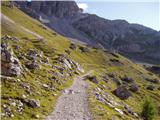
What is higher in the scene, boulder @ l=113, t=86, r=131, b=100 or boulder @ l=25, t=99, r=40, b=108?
boulder @ l=25, t=99, r=40, b=108

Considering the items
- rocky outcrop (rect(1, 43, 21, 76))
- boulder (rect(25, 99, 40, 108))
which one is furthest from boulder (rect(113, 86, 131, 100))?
boulder (rect(25, 99, 40, 108))

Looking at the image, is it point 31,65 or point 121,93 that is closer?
point 31,65

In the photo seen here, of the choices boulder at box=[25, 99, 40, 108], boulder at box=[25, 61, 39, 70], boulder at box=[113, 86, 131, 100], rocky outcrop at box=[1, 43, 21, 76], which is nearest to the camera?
boulder at box=[25, 99, 40, 108]

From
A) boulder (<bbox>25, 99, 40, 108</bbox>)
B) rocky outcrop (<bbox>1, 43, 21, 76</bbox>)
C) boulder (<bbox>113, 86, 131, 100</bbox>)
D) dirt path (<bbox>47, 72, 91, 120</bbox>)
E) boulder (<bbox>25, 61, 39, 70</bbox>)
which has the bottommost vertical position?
boulder (<bbox>113, 86, 131, 100</bbox>)

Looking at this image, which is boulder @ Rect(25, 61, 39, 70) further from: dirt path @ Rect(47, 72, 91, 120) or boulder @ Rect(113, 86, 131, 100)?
boulder @ Rect(113, 86, 131, 100)

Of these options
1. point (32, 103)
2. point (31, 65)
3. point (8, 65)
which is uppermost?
point (8, 65)

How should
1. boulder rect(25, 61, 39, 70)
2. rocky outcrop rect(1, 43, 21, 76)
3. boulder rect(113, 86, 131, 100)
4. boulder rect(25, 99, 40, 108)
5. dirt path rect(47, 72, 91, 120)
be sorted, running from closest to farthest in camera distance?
dirt path rect(47, 72, 91, 120)
boulder rect(25, 99, 40, 108)
rocky outcrop rect(1, 43, 21, 76)
boulder rect(25, 61, 39, 70)
boulder rect(113, 86, 131, 100)

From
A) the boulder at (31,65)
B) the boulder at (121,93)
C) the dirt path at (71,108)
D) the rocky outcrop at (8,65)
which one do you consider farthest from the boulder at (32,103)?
the boulder at (121,93)

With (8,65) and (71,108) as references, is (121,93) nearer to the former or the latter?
(8,65)

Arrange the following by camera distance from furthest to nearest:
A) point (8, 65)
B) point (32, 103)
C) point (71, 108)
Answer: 1. point (8, 65)
2. point (71, 108)
3. point (32, 103)

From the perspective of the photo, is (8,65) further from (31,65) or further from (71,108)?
(31,65)

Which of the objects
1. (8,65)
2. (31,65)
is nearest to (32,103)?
(8,65)

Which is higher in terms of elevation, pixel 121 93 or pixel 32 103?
pixel 32 103

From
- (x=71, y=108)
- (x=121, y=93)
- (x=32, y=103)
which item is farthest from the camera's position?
(x=121, y=93)
